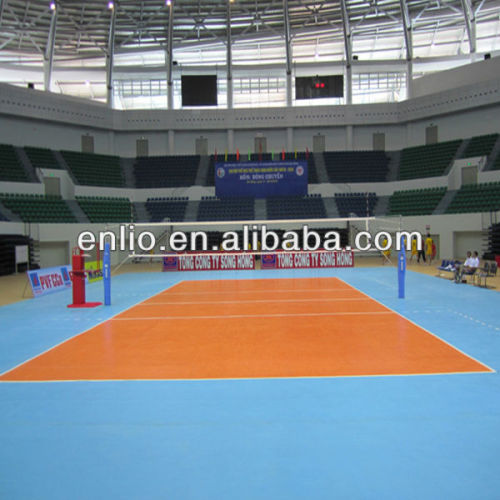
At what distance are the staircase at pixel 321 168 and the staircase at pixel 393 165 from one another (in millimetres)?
5138

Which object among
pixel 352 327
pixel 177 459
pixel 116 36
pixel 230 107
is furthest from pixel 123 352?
pixel 116 36

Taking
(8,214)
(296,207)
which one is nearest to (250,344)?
(8,214)

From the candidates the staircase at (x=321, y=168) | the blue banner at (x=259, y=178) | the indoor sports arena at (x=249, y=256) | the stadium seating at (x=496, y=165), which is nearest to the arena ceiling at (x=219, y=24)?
the indoor sports arena at (x=249, y=256)

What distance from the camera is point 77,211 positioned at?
3072cm

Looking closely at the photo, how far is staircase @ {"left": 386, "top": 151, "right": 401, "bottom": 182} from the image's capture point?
120 ft

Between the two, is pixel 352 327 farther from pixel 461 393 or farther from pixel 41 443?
pixel 41 443

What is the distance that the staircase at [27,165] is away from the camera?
103 ft

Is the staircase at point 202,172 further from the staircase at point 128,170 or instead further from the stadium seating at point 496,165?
the stadium seating at point 496,165

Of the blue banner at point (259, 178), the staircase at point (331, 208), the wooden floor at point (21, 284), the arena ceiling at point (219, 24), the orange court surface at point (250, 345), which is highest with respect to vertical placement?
the arena ceiling at point (219, 24)

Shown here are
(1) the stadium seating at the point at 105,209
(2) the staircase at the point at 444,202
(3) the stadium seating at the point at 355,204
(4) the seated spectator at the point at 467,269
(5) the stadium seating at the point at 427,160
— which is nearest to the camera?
(4) the seated spectator at the point at 467,269

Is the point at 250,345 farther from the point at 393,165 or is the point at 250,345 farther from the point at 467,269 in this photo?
the point at 393,165

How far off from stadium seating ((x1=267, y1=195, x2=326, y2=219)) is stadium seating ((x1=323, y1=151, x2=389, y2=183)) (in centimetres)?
334

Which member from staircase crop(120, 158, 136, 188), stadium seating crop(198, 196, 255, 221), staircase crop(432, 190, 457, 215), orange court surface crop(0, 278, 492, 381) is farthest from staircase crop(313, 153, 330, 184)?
orange court surface crop(0, 278, 492, 381)

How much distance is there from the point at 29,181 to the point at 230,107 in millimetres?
17429
